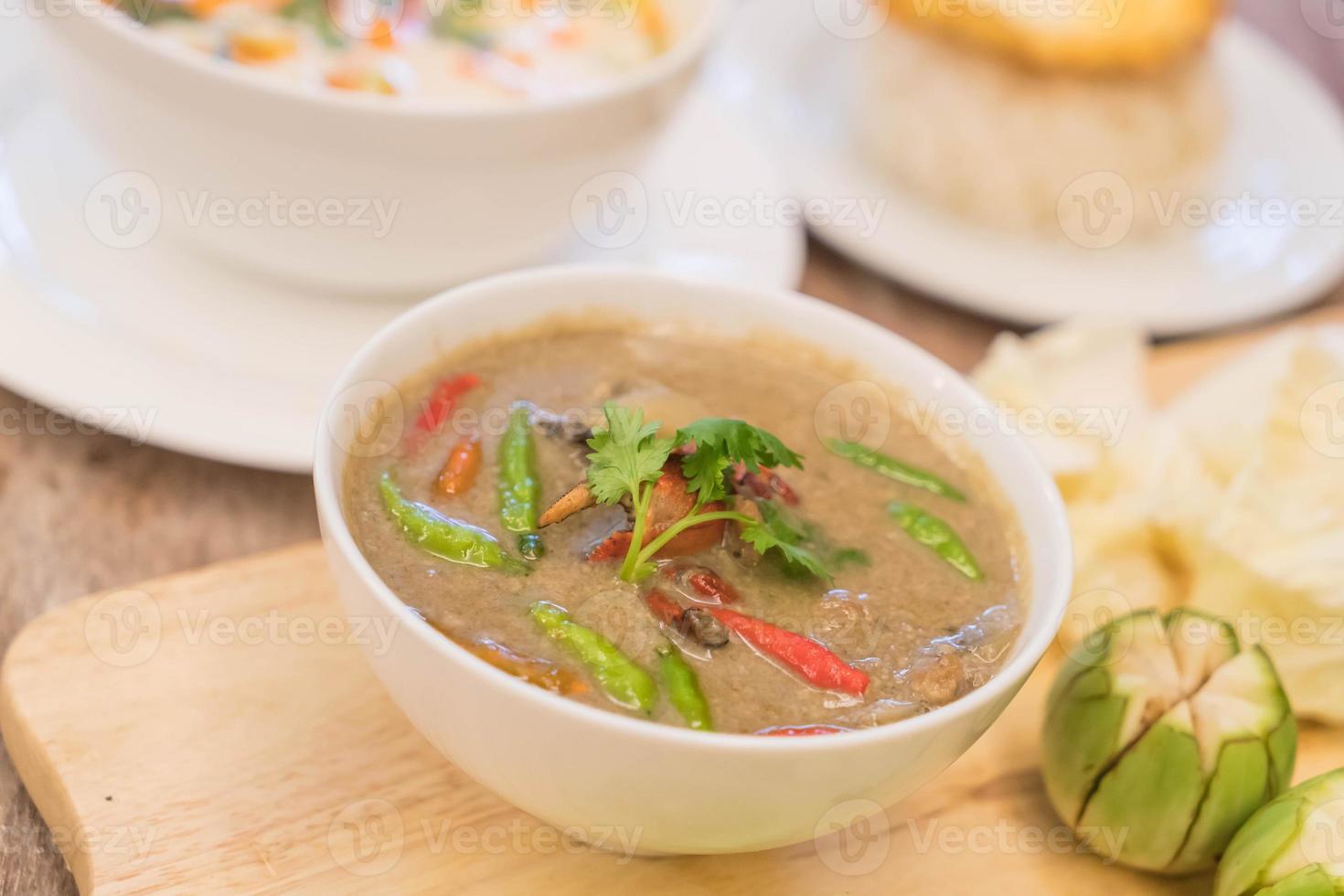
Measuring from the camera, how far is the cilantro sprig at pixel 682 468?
190 cm

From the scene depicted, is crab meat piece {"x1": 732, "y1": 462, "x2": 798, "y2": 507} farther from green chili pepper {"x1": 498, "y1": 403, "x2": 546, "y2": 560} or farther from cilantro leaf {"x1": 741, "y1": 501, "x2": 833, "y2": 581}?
green chili pepper {"x1": 498, "y1": 403, "x2": 546, "y2": 560}

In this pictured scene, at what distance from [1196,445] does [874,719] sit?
4.41 feet

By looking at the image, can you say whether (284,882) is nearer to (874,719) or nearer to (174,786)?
(174,786)

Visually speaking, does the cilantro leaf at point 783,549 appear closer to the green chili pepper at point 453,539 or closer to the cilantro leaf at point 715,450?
the cilantro leaf at point 715,450

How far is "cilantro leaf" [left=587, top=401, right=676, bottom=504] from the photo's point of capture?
190 centimetres

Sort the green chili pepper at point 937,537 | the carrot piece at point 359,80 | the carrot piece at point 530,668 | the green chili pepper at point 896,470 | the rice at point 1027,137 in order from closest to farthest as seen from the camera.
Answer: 1. the carrot piece at point 530,668
2. the green chili pepper at point 937,537
3. the green chili pepper at point 896,470
4. the carrot piece at point 359,80
5. the rice at point 1027,137

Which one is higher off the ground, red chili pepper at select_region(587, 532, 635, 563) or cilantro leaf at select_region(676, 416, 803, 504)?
cilantro leaf at select_region(676, 416, 803, 504)

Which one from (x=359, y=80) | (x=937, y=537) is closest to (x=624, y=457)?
(x=937, y=537)

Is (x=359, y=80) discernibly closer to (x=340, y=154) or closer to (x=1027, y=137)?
(x=340, y=154)

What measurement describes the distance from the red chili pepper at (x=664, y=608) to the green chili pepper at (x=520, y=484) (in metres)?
0.18

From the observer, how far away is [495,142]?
268cm

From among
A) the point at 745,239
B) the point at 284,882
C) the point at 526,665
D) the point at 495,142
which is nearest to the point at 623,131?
the point at 495,142

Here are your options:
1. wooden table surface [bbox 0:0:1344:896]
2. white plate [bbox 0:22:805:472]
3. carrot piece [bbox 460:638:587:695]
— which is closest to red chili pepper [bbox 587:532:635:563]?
carrot piece [bbox 460:638:587:695]

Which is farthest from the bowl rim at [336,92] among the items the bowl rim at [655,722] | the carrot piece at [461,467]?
the carrot piece at [461,467]
